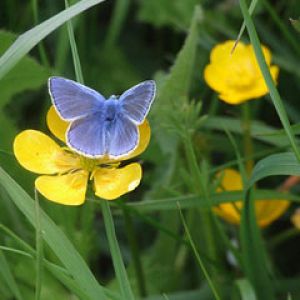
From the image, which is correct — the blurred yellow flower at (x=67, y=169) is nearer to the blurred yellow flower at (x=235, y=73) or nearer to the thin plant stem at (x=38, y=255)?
the thin plant stem at (x=38, y=255)

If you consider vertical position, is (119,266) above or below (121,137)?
below

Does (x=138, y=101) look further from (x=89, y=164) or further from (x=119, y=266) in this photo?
(x=119, y=266)

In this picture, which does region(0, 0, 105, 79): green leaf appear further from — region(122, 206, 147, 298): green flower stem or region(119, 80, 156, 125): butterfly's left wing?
region(122, 206, 147, 298): green flower stem

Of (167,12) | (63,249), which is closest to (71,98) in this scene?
(63,249)

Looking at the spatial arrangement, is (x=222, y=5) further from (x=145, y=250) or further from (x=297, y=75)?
(x=145, y=250)

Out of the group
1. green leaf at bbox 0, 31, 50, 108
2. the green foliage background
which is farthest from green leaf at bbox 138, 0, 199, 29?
green leaf at bbox 0, 31, 50, 108

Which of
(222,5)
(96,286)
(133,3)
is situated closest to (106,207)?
(96,286)

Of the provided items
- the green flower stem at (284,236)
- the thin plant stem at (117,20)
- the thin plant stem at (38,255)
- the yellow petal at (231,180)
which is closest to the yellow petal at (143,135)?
the thin plant stem at (38,255)
